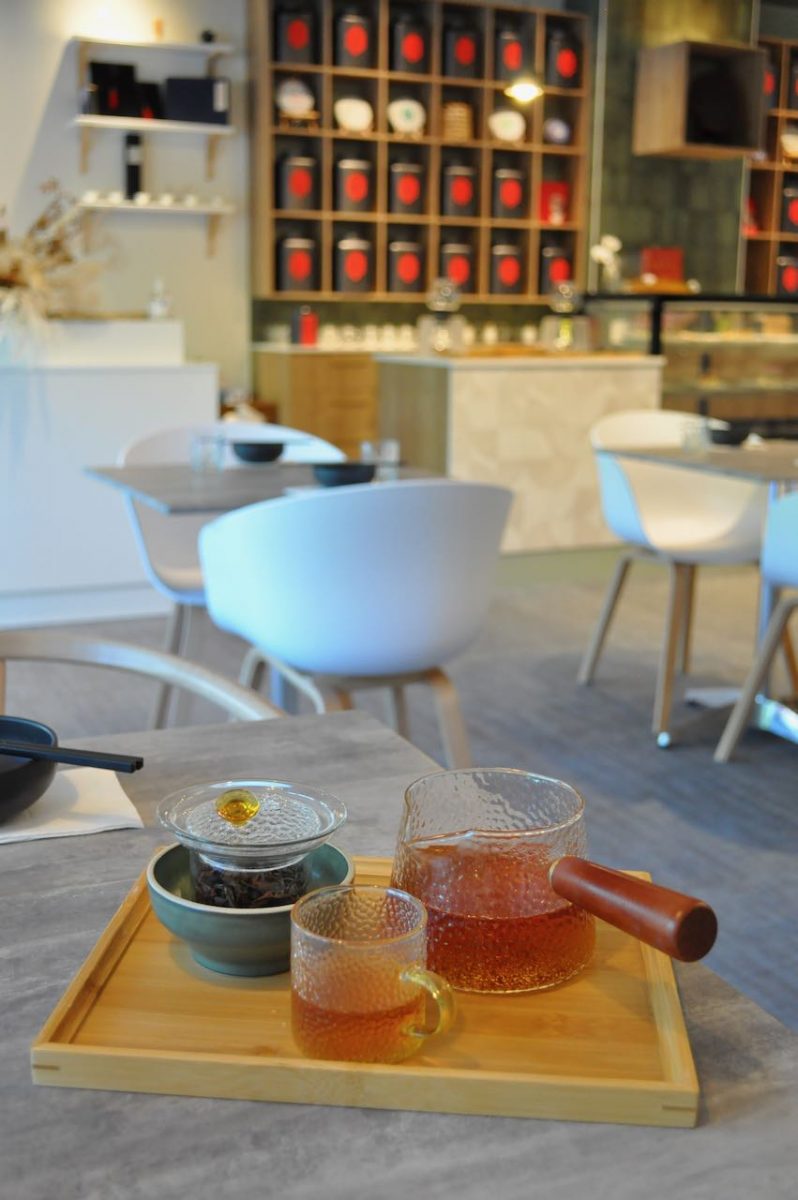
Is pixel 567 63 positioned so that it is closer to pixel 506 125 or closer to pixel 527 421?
pixel 506 125

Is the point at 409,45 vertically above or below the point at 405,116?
above

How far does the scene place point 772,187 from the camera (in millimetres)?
8633

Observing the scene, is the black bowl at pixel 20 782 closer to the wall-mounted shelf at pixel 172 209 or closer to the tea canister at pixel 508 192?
the wall-mounted shelf at pixel 172 209

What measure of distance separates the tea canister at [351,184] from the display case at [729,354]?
2127mm

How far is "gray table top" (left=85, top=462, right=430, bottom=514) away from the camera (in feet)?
8.64

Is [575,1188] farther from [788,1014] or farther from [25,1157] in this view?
[788,1014]

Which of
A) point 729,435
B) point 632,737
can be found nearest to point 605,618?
point 632,737

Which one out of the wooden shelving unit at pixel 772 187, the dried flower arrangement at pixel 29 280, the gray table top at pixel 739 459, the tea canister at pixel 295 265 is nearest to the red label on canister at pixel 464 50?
the tea canister at pixel 295 265

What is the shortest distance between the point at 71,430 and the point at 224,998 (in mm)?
4433

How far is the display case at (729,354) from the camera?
592 centimetres

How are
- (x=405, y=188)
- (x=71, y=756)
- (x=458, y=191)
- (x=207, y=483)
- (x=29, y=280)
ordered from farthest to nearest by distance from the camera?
(x=458, y=191), (x=405, y=188), (x=29, y=280), (x=207, y=483), (x=71, y=756)

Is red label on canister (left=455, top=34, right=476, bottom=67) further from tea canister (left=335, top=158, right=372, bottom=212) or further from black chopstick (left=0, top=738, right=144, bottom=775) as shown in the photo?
black chopstick (left=0, top=738, right=144, bottom=775)

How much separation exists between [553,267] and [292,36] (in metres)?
2.05

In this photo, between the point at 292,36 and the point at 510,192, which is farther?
the point at 510,192
